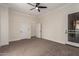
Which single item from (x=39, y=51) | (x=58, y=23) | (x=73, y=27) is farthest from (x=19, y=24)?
→ (x=73, y=27)

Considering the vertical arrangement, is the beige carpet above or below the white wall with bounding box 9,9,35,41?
below

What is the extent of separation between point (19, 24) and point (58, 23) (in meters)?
3.75

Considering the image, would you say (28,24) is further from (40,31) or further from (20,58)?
(20,58)

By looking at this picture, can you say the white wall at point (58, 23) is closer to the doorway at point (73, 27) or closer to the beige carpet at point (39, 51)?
the doorway at point (73, 27)

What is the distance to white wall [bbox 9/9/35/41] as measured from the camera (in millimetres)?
6117

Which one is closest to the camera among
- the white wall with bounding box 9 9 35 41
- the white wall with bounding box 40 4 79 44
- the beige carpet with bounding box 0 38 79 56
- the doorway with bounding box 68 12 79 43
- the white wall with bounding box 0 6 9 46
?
the beige carpet with bounding box 0 38 79 56

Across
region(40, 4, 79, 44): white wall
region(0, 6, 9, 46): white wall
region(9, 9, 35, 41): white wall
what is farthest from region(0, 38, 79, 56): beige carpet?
region(9, 9, 35, 41): white wall

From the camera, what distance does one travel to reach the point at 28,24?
8.05 meters

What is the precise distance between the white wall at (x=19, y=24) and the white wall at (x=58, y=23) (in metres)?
1.97

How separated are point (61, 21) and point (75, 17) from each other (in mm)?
1111

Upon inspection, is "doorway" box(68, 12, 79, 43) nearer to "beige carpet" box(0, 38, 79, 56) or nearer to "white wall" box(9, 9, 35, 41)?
"beige carpet" box(0, 38, 79, 56)

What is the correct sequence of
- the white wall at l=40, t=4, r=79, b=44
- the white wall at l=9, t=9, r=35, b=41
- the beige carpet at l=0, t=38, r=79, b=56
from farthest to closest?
the white wall at l=9, t=9, r=35, b=41 < the white wall at l=40, t=4, r=79, b=44 < the beige carpet at l=0, t=38, r=79, b=56

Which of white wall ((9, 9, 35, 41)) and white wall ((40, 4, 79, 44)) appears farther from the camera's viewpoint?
white wall ((9, 9, 35, 41))

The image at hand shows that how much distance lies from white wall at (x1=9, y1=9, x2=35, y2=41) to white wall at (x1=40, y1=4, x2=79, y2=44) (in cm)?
197
